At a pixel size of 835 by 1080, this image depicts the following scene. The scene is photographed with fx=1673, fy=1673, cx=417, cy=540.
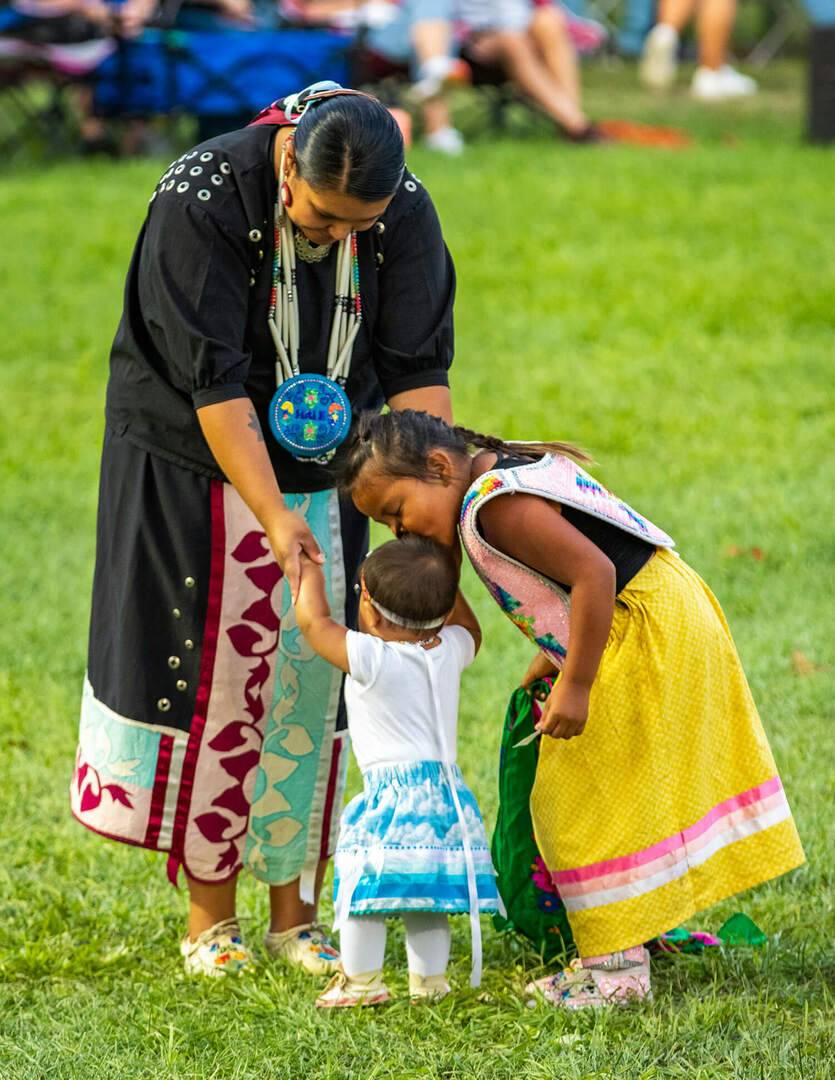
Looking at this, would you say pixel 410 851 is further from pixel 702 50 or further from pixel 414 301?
pixel 702 50

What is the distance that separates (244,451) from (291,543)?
0.63 feet

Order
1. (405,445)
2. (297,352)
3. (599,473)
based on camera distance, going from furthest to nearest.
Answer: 1. (599,473)
2. (297,352)
3. (405,445)

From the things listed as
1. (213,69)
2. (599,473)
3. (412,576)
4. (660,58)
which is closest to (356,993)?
(412,576)

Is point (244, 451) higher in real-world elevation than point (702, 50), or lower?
higher

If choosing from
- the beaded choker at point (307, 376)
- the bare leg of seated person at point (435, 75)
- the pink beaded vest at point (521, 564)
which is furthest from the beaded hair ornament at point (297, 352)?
the bare leg of seated person at point (435, 75)

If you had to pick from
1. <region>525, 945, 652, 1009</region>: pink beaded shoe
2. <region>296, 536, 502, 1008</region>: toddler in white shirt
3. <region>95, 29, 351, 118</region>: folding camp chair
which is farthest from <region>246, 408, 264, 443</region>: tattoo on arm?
<region>95, 29, 351, 118</region>: folding camp chair

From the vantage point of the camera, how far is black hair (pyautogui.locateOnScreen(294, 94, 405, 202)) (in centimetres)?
288

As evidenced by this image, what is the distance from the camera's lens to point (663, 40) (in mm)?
14906

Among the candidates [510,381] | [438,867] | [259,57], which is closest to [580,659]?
[438,867]

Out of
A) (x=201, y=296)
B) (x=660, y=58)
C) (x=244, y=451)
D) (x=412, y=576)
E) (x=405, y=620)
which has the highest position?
(x=201, y=296)

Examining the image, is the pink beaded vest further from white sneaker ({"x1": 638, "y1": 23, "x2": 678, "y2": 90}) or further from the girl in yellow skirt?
white sneaker ({"x1": 638, "y1": 23, "x2": 678, "y2": 90})

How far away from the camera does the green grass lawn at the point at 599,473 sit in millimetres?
3160

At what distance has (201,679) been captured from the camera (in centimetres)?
339

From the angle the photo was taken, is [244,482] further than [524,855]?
No
